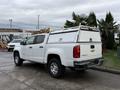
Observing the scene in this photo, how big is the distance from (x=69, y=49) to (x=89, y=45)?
0.94 metres

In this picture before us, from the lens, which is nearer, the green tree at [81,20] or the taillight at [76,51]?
the taillight at [76,51]

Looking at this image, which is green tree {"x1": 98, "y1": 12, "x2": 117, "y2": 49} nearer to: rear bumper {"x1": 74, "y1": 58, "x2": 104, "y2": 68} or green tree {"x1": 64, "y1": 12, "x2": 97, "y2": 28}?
green tree {"x1": 64, "y1": 12, "x2": 97, "y2": 28}

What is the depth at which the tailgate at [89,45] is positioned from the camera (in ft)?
24.5

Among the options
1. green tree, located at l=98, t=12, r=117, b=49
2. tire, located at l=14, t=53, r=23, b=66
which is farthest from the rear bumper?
green tree, located at l=98, t=12, r=117, b=49

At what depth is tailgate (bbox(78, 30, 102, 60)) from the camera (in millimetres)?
7457

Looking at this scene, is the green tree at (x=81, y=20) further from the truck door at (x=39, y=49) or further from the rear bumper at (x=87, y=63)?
the rear bumper at (x=87, y=63)

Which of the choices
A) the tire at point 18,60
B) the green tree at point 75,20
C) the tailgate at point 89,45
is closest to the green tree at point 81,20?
the green tree at point 75,20

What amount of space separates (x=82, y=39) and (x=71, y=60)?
0.96 metres

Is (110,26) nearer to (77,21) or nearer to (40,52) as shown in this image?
(77,21)

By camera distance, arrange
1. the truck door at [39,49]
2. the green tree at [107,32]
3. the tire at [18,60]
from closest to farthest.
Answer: the truck door at [39,49] → the tire at [18,60] → the green tree at [107,32]

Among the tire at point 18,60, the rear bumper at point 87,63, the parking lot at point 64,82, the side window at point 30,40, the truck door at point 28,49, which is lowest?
the parking lot at point 64,82

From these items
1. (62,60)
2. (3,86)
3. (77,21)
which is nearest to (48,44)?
(62,60)

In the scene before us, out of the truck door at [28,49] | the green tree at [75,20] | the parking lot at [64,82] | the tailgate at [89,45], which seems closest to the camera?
the parking lot at [64,82]

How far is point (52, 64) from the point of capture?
827cm
